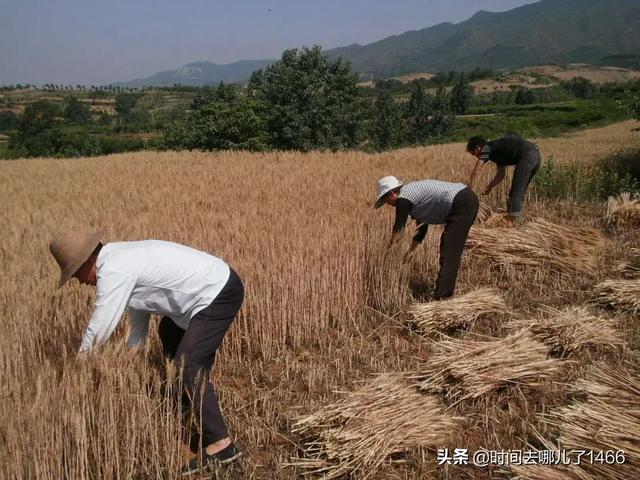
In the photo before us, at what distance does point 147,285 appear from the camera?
2311mm

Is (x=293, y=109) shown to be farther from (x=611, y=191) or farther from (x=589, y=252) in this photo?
(x=589, y=252)

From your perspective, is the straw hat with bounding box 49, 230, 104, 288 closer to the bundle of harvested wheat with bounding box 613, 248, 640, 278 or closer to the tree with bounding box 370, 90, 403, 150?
the bundle of harvested wheat with bounding box 613, 248, 640, 278

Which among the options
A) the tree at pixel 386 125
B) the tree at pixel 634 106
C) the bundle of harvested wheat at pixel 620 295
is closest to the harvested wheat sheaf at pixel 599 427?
the bundle of harvested wheat at pixel 620 295

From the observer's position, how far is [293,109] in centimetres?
2783

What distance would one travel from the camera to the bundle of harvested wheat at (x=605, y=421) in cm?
219

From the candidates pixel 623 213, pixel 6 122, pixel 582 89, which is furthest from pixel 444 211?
pixel 582 89

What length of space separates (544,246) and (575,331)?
207cm

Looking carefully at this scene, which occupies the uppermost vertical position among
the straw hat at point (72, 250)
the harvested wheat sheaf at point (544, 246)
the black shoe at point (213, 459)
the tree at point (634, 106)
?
the tree at point (634, 106)

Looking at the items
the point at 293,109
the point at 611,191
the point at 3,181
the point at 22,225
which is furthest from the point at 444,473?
the point at 293,109

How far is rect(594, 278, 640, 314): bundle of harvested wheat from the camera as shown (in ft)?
13.4

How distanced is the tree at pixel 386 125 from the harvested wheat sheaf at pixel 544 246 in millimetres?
48547

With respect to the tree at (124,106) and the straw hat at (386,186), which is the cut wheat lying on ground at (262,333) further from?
the tree at (124,106)

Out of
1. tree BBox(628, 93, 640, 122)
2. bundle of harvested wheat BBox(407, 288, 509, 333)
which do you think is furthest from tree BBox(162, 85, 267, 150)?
bundle of harvested wheat BBox(407, 288, 509, 333)

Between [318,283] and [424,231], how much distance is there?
1.44 m
